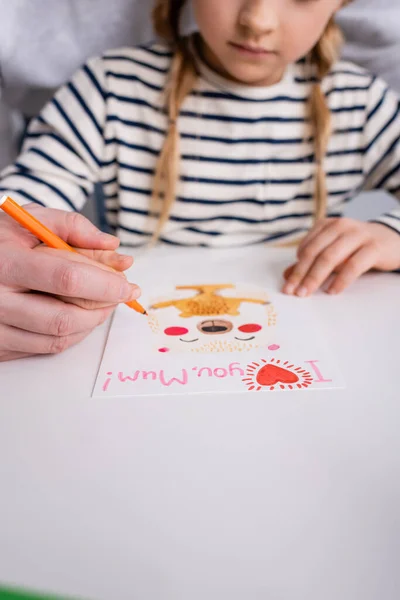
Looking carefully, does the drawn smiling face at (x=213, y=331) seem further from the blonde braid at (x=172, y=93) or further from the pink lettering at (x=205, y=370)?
the blonde braid at (x=172, y=93)

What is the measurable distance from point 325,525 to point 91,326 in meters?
0.23

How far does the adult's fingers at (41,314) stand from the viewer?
1.33 feet

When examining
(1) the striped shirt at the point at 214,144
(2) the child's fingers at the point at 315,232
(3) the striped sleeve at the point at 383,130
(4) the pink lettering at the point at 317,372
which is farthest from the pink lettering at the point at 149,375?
(3) the striped sleeve at the point at 383,130

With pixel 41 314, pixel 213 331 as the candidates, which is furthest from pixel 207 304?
pixel 41 314

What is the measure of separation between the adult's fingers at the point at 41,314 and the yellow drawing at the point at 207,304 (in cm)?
10

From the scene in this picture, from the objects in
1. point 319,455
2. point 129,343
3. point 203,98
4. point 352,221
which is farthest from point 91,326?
point 203,98

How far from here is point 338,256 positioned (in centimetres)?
54

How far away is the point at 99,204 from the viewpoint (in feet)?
2.71

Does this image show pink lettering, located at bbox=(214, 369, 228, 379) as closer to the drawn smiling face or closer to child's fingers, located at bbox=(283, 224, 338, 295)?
the drawn smiling face

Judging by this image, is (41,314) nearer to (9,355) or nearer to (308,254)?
(9,355)

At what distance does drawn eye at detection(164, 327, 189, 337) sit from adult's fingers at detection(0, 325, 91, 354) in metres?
0.08

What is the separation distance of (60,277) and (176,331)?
0.35 ft

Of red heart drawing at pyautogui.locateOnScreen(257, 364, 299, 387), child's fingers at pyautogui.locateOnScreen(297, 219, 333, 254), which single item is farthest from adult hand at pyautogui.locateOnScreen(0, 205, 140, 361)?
child's fingers at pyautogui.locateOnScreen(297, 219, 333, 254)

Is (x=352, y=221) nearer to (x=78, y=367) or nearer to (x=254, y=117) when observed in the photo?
(x=254, y=117)
